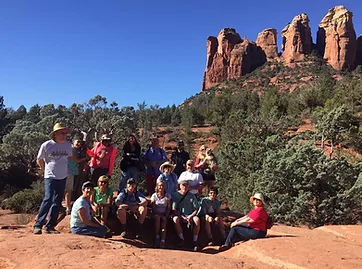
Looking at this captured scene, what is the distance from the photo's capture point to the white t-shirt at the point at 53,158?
5.22 m

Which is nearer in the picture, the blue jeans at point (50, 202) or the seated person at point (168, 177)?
the blue jeans at point (50, 202)

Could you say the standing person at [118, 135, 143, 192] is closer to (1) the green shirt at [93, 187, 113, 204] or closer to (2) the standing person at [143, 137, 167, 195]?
(2) the standing person at [143, 137, 167, 195]

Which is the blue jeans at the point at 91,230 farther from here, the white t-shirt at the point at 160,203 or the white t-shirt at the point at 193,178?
the white t-shirt at the point at 193,178

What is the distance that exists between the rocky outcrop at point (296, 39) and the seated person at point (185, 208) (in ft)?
314

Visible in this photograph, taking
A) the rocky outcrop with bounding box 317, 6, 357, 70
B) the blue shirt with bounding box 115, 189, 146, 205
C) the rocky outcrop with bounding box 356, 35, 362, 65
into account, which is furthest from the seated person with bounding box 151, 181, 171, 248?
the rocky outcrop with bounding box 356, 35, 362, 65

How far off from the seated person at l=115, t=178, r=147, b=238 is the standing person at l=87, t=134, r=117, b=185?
2.57ft

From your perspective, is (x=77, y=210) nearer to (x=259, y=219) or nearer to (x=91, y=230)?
(x=91, y=230)

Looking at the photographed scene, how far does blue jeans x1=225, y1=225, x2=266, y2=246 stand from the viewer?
596 cm

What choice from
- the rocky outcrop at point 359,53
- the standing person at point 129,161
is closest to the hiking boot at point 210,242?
the standing person at point 129,161

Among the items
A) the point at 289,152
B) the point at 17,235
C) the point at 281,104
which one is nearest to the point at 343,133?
the point at 289,152

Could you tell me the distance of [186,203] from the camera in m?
6.48

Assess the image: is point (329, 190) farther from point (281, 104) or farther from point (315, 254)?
point (281, 104)

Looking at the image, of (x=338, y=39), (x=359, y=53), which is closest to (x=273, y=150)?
(x=338, y=39)

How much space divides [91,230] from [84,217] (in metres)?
0.28
